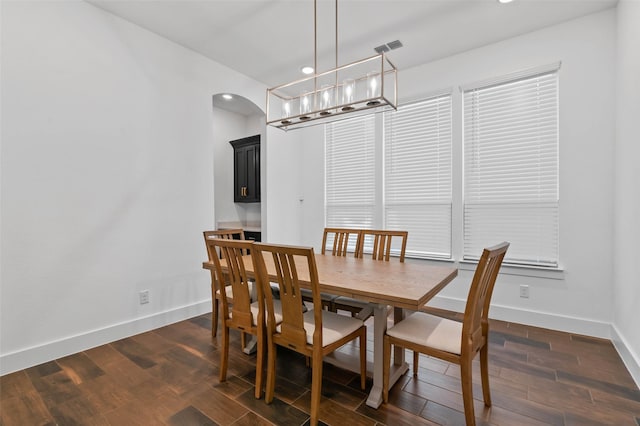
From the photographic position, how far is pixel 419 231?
12.6 feet

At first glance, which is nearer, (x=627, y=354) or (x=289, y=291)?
(x=289, y=291)

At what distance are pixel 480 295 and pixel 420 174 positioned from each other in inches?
95.8

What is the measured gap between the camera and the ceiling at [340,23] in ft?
8.77

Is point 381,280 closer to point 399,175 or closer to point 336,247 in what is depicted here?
point 336,247

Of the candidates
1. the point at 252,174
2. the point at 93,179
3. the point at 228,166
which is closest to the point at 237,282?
the point at 93,179

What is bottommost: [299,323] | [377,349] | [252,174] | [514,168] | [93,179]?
[377,349]

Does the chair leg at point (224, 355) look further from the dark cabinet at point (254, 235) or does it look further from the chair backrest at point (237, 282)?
the dark cabinet at point (254, 235)

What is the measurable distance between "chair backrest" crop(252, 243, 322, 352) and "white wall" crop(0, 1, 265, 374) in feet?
5.94

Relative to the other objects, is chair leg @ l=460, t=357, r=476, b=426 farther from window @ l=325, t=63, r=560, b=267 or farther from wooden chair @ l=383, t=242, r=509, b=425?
window @ l=325, t=63, r=560, b=267

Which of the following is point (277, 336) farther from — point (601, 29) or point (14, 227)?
point (601, 29)

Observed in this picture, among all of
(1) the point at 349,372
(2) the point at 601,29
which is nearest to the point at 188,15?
(1) the point at 349,372

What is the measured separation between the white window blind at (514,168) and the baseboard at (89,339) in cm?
329

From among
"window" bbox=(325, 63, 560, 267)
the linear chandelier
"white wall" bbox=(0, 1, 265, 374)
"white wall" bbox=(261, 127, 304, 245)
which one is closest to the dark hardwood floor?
"white wall" bbox=(0, 1, 265, 374)

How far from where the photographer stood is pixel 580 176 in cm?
292
